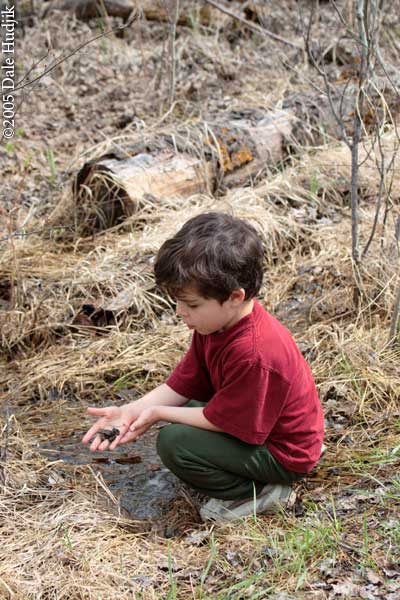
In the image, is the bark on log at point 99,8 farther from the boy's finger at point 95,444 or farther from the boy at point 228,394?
the boy's finger at point 95,444

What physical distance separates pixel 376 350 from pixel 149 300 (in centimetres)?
135

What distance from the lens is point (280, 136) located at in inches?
244

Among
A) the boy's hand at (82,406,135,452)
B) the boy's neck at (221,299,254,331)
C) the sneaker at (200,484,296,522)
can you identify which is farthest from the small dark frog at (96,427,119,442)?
the boy's neck at (221,299,254,331)

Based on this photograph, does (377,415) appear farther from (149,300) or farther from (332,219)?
(332,219)

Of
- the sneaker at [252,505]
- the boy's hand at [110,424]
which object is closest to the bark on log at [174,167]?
the boy's hand at [110,424]

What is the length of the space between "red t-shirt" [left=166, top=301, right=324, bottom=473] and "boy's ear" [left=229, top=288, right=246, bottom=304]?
10 cm

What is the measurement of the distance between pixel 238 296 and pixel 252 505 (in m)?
0.82

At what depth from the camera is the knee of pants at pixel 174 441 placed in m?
2.87

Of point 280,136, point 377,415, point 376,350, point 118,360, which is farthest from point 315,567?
point 280,136

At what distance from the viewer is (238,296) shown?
2691 millimetres

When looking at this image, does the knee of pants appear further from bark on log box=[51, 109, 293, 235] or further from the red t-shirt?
bark on log box=[51, 109, 293, 235]

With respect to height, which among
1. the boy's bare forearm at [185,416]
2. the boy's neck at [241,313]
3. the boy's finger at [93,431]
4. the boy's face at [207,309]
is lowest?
the boy's finger at [93,431]

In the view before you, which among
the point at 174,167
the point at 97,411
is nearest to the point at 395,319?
the point at 97,411

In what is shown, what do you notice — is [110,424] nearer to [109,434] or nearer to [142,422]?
[109,434]
